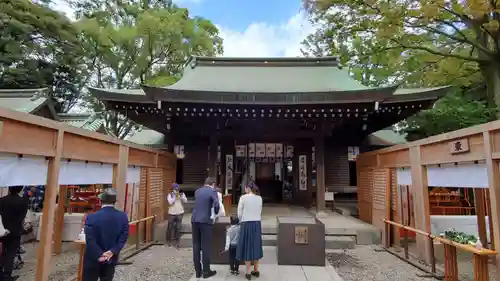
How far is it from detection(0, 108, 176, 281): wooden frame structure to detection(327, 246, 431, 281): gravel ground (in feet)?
14.5

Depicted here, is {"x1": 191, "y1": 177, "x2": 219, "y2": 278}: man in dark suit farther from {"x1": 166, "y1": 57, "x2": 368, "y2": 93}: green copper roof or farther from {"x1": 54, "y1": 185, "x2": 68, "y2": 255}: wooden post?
{"x1": 166, "y1": 57, "x2": 368, "y2": 93}: green copper roof

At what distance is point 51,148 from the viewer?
3613mm

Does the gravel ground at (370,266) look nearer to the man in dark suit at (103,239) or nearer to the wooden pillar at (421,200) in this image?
the wooden pillar at (421,200)

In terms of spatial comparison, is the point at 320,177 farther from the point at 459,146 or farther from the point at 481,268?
the point at 481,268

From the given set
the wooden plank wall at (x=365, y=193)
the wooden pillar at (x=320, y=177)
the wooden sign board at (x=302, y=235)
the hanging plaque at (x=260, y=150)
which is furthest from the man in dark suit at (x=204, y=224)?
the hanging plaque at (x=260, y=150)

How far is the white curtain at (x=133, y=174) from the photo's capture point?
6226 mm

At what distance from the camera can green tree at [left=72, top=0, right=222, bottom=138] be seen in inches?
622

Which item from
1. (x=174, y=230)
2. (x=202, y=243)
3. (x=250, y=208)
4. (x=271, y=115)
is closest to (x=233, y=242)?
(x=202, y=243)

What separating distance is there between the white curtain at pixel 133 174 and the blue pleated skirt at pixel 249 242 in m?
3.08

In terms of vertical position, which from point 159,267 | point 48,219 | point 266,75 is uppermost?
point 266,75

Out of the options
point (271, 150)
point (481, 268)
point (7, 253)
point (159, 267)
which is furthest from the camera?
point (271, 150)

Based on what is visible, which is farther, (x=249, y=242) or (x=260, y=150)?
(x=260, y=150)

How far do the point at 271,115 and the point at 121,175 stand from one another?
4.61m

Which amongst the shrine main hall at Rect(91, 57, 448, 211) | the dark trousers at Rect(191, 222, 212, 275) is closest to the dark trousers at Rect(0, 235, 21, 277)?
the dark trousers at Rect(191, 222, 212, 275)
